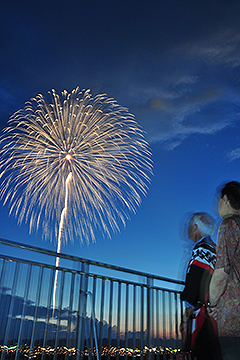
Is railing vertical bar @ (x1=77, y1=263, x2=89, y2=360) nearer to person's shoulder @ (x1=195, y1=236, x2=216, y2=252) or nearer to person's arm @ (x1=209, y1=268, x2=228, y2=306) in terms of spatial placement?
person's shoulder @ (x1=195, y1=236, x2=216, y2=252)

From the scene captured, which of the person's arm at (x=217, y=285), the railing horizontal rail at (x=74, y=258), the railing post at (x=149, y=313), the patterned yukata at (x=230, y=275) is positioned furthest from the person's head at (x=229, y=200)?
the railing post at (x=149, y=313)

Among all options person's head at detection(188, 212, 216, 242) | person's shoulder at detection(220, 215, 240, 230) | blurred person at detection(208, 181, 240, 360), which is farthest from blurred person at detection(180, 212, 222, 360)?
person's shoulder at detection(220, 215, 240, 230)

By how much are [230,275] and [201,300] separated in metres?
0.69

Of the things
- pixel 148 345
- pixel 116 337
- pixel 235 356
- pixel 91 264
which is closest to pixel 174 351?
pixel 148 345

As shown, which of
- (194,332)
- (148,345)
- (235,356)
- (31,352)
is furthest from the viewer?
(148,345)

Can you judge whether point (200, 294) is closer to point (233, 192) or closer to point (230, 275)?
point (230, 275)

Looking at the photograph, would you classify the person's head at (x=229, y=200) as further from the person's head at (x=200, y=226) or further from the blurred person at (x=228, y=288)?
the person's head at (x=200, y=226)

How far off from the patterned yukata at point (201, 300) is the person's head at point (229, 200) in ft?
2.03

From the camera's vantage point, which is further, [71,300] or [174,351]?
[174,351]

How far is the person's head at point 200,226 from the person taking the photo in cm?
301

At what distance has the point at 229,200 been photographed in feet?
6.97

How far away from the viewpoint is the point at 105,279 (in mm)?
4117

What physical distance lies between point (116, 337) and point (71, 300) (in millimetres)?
804

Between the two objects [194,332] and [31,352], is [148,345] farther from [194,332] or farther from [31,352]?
[194,332]
